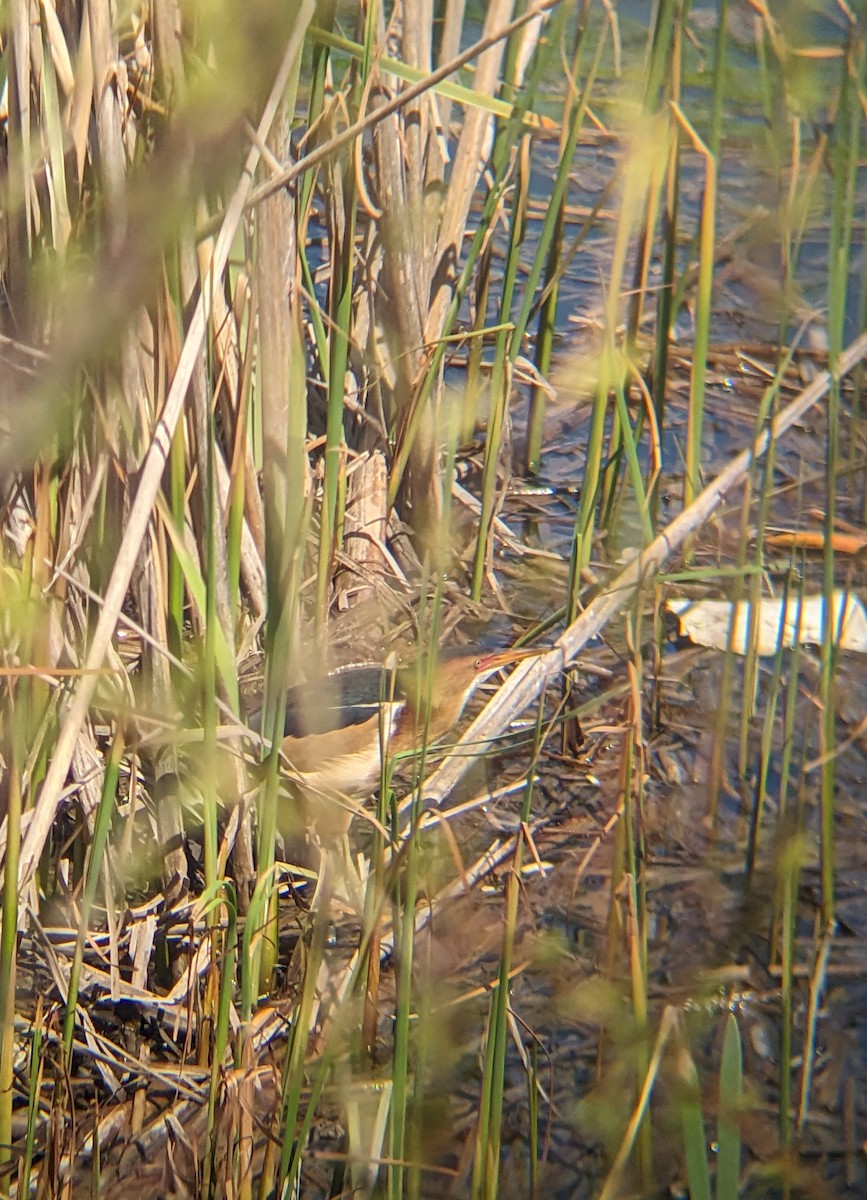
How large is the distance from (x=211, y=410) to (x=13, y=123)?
33 centimetres

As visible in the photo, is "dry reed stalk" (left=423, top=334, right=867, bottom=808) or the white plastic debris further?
the white plastic debris

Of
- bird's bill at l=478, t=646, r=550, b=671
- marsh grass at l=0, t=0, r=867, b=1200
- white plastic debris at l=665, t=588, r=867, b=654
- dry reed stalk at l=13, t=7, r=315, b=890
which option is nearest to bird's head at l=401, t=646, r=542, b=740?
bird's bill at l=478, t=646, r=550, b=671

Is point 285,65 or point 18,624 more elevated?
point 285,65

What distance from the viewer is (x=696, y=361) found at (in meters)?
1.59

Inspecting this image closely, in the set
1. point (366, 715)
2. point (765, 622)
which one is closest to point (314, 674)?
point (366, 715)

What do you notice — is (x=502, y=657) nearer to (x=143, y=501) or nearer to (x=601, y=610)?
(x=601, y=610)

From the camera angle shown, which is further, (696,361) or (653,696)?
(653,696)

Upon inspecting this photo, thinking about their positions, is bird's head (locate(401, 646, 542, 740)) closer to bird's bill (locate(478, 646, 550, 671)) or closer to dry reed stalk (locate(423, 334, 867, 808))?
bird's bill (locate(478, 646, 550, 671))

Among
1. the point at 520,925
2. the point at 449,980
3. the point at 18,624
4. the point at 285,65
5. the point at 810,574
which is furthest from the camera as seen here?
the point at 810,574

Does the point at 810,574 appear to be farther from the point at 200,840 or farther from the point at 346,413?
the point at 200,840

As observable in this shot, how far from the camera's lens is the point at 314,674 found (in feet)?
5.33

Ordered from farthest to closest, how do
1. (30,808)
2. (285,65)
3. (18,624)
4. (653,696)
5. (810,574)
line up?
(810,574) < (653,696) < (30,808) < (18,624) < (285,65)

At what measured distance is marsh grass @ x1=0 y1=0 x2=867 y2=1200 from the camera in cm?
111

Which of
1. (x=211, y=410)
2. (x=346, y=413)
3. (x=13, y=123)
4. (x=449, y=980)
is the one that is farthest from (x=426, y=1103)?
(x=346, y=413)
